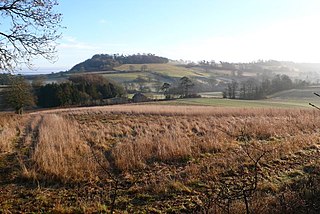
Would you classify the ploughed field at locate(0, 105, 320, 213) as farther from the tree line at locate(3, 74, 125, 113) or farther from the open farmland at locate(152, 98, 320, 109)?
the tree line at locate(3, 74, 125, 113)

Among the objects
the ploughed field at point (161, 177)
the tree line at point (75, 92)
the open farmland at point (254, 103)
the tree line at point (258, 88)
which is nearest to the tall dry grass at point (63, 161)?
the ploughed field at point (161, 177)

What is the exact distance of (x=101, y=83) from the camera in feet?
257

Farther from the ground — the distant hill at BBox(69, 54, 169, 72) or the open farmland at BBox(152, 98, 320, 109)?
the distant hill at BBox(69, 54, 169, 72)

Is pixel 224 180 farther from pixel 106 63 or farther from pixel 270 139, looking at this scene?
pixel 106 63

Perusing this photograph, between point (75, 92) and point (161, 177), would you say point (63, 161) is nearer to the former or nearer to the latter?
point (161, 177)

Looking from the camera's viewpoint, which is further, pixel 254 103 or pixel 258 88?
pixel 258 88

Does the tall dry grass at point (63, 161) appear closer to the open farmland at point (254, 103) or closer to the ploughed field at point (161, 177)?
the ploughed field at point (161, 177)

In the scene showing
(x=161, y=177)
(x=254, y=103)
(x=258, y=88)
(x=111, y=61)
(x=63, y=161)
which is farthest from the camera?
(x=111, y=61)

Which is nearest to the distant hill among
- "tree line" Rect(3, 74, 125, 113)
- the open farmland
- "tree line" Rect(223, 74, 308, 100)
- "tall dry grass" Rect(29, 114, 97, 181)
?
"tree line" Rect(3, 74, 125, 113)

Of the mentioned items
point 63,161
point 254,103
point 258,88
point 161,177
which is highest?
point 63,161

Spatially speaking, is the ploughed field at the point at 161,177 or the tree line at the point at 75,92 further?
the tree line at the point at 75,92

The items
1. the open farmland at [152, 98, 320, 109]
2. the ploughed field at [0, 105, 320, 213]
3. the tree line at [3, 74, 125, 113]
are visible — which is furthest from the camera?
the tree line at [3, 74, 125, 113]

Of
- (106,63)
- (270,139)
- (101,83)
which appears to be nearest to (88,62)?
(106,63)

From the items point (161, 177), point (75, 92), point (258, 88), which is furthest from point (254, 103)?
point (161, 177)
